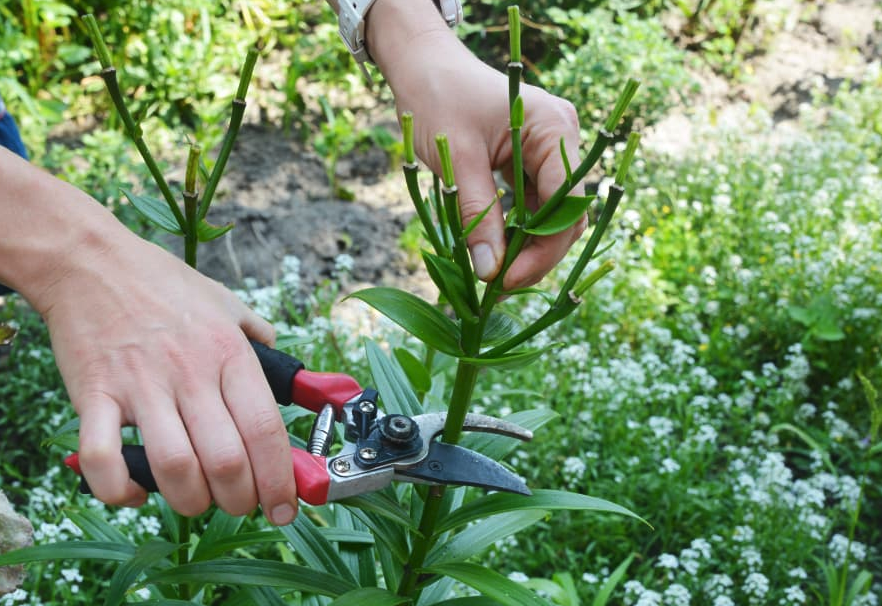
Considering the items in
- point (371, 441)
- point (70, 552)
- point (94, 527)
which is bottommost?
point (94, 527)

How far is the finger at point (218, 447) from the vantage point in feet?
3.09

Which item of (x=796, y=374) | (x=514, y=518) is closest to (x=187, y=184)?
(x=514, y=518)

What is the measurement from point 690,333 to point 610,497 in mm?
839

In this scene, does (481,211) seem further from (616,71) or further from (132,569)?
(616,71)

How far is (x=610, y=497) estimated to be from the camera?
2492 millimetres

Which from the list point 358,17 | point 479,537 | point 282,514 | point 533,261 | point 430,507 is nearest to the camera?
point 282,514

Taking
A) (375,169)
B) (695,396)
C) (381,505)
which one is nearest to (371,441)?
(381,505)

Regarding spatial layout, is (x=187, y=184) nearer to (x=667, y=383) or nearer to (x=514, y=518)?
(x=514, y=518)

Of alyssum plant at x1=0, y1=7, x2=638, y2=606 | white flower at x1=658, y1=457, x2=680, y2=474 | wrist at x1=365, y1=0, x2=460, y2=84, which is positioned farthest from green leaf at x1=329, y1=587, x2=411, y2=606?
white flower at x1=658, y1=457, x2=680, y2=474

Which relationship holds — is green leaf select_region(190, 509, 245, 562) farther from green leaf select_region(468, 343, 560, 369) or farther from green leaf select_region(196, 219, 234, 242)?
green leaf select_region(468, 343, 560, 369)

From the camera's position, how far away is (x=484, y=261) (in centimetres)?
118

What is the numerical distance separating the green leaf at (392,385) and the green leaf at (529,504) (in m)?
0.21

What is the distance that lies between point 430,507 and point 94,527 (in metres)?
0.63

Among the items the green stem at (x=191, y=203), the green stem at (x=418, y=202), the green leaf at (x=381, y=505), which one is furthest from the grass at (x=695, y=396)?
the green stem at (x=418, y=202)
